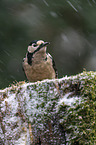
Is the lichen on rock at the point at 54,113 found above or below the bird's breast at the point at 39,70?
below

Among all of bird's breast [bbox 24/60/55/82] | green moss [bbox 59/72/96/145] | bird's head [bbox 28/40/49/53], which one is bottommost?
green moss [bbox 59/72/96/145]

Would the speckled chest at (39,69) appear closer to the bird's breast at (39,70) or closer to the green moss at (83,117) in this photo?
the bird's breast at (39,70)

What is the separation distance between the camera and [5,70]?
315 inches

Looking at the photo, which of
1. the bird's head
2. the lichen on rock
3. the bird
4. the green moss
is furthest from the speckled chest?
the green moss

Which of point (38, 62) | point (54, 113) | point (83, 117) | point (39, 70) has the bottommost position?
point (83, 117)

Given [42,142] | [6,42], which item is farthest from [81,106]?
[6,42]

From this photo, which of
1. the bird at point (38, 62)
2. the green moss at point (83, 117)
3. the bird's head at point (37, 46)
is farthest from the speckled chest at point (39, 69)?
the green moss at point (83, 117)

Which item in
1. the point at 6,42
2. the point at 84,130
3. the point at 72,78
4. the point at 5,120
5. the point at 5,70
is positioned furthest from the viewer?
the point at 5,70

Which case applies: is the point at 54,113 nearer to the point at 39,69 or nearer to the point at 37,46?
the point at 39,69

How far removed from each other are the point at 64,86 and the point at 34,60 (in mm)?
1504

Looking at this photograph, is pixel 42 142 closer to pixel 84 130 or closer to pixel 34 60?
pixel 84 130

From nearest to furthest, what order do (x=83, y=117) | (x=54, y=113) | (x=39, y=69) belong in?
(x=83, y=117) → (x=54, y=113) → (x=39, y=69)

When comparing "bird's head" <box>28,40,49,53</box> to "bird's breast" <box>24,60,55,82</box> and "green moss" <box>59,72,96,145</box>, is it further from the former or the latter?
"green moss" <box>59,72,96,145</box>

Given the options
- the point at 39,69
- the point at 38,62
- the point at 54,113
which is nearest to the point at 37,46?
the point at 38,62
